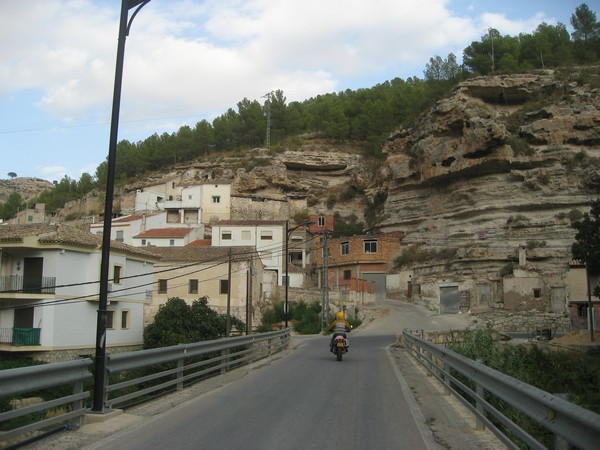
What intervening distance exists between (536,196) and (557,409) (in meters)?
51.8

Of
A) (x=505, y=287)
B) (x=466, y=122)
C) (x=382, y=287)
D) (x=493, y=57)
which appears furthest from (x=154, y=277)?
(x=493, y=57)

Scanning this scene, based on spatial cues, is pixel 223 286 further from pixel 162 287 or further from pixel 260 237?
pixel 260 237

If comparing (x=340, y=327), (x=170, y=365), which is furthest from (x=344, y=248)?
(x=170, y=365)

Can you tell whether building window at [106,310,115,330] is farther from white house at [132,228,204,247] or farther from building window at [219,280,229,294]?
white house at [132,228,204,247]

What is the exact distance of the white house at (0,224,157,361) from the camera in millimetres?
30625

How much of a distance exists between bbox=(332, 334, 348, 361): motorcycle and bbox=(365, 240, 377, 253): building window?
3879 cm

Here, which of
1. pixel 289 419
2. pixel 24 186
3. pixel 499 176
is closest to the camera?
pixel 289 419

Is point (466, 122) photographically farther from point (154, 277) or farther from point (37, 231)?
point (37, 231)

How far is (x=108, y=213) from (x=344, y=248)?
51.3m

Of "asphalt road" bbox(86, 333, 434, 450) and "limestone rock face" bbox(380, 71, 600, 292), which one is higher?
"limestone rock face" bbox(380, 71, 600, 292)

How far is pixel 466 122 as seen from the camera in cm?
5547

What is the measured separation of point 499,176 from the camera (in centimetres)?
5459

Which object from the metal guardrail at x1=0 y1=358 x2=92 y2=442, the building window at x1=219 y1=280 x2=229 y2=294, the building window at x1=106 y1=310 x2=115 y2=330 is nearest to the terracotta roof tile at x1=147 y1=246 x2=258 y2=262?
the building window at x1=219 y1=280 x2=229 y2=294

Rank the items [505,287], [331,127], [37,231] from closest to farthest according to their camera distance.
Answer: [37,231] → [505,287] → [331,127]
